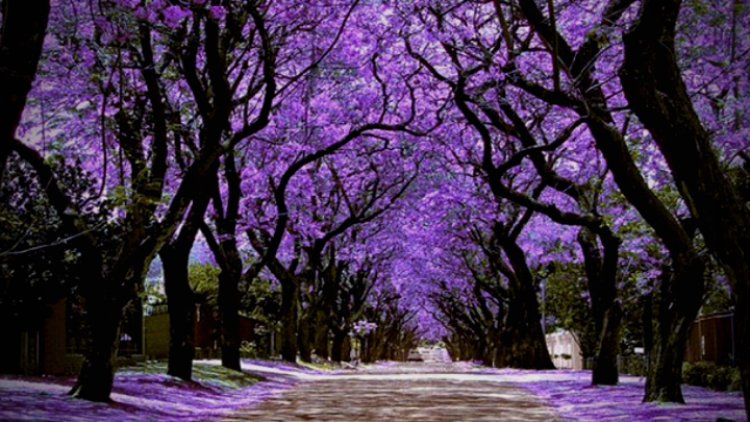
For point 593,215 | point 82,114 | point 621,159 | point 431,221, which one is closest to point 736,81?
point 593,215

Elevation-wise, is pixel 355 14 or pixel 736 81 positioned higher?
pixel 355 14

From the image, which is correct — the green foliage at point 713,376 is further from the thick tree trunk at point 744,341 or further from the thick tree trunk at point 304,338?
the thick tree trunk at point 304,338

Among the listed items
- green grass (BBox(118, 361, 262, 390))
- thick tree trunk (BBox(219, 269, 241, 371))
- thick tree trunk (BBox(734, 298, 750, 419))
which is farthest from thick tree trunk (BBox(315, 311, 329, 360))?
thick tree trunk (BBox(734, 298, 750, 419))

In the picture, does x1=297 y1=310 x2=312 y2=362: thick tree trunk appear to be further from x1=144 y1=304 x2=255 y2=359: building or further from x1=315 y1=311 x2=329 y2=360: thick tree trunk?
x1=144 y1=304 x2=255 y2=359: building

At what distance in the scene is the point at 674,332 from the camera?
13617mm

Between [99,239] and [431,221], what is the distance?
49.4 ft

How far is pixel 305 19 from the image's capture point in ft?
57.2

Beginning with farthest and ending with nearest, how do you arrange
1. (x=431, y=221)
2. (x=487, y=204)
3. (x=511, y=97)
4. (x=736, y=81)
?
1. (x=431, y=221)
2. (x=487, y=204)
3. (x=511, y=97)
4. (x=736, y=81)

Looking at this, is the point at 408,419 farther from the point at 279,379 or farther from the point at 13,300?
the point at 279,379

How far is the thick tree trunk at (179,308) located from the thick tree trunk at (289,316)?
40.8 ft

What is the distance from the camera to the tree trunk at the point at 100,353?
42.5ft

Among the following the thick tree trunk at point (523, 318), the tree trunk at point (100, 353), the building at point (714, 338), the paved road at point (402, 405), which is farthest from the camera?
the thick tree trunk at point (523, 318)

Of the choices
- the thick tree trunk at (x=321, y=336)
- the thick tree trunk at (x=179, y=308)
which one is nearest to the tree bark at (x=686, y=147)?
the thick tree trunk at (x=179, y=308)

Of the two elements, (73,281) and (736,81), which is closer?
(736,81)
